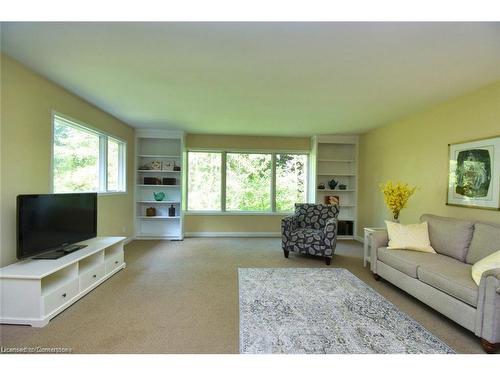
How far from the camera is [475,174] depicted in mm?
Answer: 3041

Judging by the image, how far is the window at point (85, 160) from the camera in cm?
331

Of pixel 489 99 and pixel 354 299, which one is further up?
pixel 489 99

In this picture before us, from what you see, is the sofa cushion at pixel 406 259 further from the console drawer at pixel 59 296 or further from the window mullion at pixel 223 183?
the window mullion at pixel 223 183

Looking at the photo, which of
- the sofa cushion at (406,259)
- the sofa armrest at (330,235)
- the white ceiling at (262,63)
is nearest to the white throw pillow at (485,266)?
the sofa cushion at (406,259)

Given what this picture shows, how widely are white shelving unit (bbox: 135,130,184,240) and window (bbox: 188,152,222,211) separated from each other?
388mm

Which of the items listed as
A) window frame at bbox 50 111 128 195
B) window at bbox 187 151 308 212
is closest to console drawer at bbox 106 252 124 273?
window frame at bbox 50 111 128 195

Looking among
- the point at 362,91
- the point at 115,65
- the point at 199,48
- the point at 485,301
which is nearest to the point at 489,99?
the point at 362,91

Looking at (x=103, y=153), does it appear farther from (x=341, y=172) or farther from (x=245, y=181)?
(x=341, y=172)

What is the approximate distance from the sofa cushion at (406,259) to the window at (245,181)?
3.23 meters

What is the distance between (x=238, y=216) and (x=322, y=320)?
3987 millimetres

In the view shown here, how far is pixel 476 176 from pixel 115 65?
4137 mm

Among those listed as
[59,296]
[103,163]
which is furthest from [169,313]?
[103,163]

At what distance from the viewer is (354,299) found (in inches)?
108

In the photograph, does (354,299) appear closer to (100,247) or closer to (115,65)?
(100,247)
